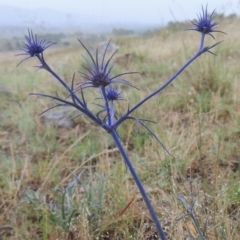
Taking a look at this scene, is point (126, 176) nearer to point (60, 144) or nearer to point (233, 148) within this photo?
point (233, 148)

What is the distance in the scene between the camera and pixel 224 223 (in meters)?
1.09

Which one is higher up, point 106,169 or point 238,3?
point 238,3

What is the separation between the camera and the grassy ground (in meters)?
1.23

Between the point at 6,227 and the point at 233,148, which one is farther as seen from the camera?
the point at 233,148

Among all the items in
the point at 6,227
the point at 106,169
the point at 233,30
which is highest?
the point at 233,30

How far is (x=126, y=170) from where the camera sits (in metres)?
1.46

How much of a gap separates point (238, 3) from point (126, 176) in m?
1.49

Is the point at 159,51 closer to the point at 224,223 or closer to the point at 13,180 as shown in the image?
the point at 13,180

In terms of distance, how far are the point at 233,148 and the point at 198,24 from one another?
1.05m

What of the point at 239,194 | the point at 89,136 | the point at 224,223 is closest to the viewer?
the point at 224,223

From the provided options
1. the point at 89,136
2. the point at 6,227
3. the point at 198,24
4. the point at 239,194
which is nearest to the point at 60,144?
the point at 89,136

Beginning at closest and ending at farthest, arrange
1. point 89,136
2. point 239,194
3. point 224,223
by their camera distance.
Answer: point 224,223
point 239,194
point 89,136

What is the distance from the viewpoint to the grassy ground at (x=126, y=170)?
1228mm

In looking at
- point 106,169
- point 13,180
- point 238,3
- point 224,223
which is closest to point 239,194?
point 224,223
